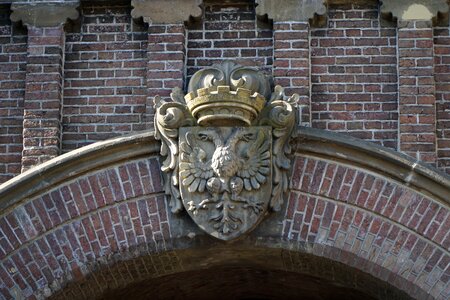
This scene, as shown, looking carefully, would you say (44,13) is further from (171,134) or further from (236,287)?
(236,287)

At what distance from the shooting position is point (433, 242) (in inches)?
400

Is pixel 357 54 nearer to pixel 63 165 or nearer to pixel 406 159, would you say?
pixel 406 159

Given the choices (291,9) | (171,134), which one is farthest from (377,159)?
(171,134)

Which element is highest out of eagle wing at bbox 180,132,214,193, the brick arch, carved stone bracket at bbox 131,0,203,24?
carved stone bracket at bbox 131,0,203,24

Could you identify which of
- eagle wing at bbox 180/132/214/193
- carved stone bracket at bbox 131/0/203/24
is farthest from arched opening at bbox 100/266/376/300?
carved stone bracket at bbox 131/0/203/24

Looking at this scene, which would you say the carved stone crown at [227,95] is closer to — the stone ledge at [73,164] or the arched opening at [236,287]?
the stone ledge at [73,164]

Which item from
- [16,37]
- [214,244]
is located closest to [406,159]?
[214,244]

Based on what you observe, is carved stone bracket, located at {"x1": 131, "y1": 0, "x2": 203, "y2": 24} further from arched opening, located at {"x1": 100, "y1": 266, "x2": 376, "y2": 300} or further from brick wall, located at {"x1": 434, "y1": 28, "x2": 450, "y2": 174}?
arched opening, located at {"x1": 100, "y1": 266, "x2": 376, "y2": 300}

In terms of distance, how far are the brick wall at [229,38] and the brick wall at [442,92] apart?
50.0 inches

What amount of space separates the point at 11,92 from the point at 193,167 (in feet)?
5.46

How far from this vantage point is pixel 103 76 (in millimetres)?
10859

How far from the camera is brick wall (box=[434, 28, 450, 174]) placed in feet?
34.5

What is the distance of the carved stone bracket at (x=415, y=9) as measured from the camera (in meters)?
10.7

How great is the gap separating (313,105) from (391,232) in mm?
1154
